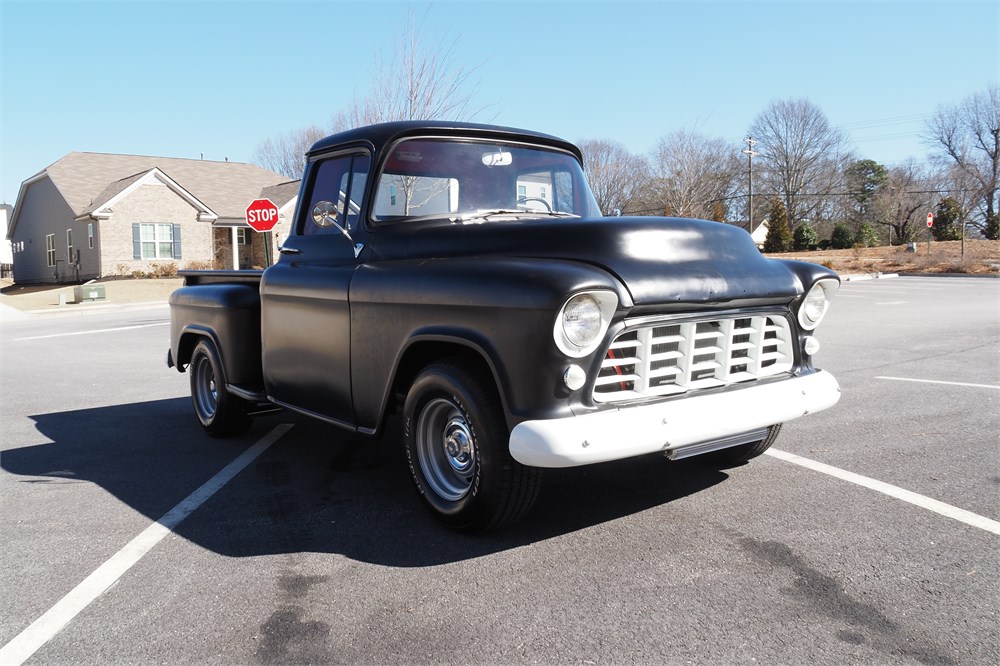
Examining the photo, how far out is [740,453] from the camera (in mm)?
4715

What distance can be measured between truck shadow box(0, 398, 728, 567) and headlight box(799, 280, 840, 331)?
1.05 m

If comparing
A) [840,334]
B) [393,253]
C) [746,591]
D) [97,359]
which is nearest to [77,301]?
[97,359]

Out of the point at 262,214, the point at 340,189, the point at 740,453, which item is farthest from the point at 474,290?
the point at 262,214

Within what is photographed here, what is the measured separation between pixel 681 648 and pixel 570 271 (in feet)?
4.89

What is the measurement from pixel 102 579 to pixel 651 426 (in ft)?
8.01

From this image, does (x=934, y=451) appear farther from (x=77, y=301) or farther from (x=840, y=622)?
(x=77, y=301)

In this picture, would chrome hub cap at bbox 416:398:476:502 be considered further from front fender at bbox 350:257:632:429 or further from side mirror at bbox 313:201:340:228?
side mirror at bbox 313:201:340:228

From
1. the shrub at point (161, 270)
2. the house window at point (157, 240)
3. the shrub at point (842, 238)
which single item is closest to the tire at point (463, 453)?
the shrub at point (161, 270)

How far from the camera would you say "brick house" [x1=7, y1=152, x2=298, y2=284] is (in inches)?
1284

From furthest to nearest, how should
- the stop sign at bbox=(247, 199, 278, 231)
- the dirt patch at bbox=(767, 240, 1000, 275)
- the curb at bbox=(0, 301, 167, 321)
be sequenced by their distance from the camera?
the dirt patch at bbox=(767, 240, 1000, 275) < the curb at bbox=(0, 301, 167, 321) < the stop sign at bbox=(247, 199, 278, 231)

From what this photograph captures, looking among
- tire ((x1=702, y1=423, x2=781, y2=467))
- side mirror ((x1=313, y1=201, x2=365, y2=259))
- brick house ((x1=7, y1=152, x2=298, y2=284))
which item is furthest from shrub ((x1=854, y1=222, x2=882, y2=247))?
side mirror ((x1=313, y1=201, x2=365, y2=259))

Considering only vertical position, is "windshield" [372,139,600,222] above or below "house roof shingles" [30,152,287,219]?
below

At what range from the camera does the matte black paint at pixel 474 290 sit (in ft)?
10.8

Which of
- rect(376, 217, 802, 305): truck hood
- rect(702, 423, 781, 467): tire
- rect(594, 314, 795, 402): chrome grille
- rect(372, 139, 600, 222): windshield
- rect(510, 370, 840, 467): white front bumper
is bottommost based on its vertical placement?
rect(702, 423, 781, 467): tire
